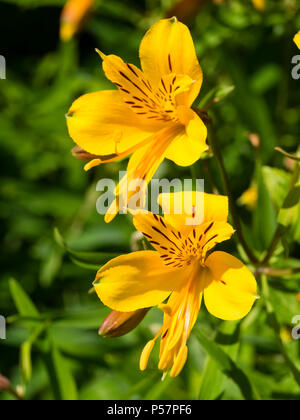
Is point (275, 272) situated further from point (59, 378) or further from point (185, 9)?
point (185, 9)

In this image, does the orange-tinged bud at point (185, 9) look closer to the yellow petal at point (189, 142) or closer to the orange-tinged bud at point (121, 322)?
the yellow petal at point (189, 142)

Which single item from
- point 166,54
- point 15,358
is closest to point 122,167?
point 15,358

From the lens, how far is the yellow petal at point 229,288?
920 mm

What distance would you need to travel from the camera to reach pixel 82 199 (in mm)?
2098

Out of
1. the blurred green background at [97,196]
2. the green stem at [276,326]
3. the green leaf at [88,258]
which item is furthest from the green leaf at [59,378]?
the green stem at [276,326]

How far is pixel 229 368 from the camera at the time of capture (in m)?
1.16

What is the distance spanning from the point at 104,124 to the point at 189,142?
0.59 feet

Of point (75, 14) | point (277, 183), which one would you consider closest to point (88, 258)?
point (277, 183)

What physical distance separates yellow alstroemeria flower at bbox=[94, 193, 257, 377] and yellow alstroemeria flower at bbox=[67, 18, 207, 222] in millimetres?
83

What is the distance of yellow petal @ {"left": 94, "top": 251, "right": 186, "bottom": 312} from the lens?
980mm

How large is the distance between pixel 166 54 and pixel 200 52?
823mm

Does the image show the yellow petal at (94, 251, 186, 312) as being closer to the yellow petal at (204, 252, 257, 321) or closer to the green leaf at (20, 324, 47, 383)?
the yellow petal at (204, 252, 257, 321)

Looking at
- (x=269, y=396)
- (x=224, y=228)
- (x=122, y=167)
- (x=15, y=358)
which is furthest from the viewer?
(x=15, y=358)
